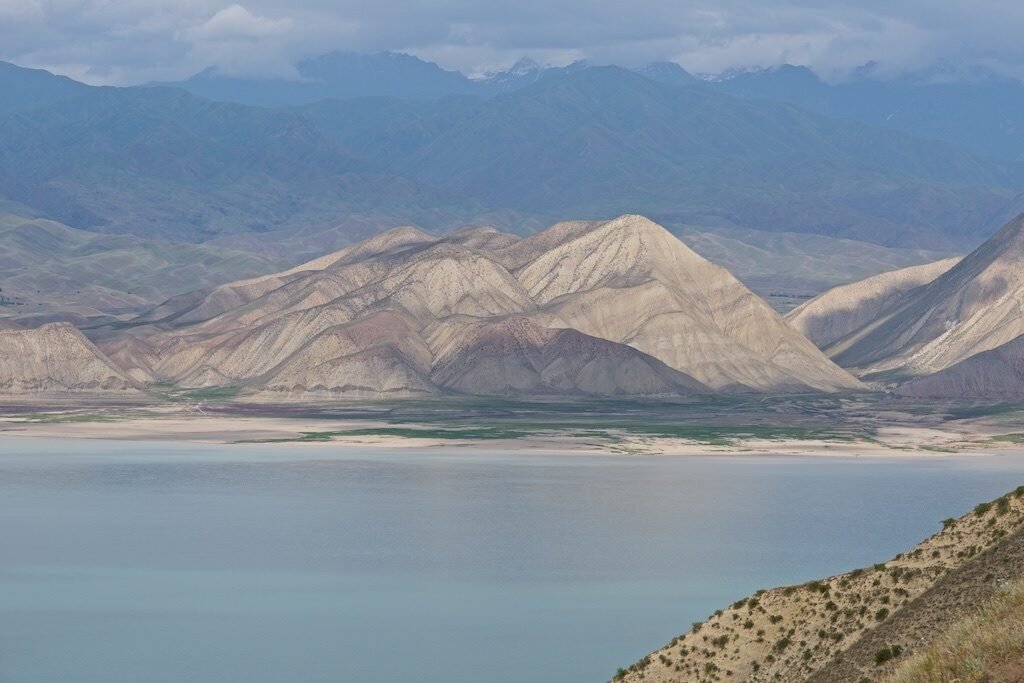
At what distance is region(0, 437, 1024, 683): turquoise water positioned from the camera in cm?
6372

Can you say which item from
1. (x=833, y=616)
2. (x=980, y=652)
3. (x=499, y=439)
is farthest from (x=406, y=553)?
(x=499, y=439)

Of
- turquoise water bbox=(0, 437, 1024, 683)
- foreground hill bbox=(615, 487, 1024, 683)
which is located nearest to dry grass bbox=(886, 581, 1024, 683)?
foreground hill bbox=(615, 487, 1024, 683)

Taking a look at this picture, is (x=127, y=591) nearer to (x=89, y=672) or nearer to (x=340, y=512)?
(x=89, y=672)

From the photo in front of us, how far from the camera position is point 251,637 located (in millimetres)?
66500

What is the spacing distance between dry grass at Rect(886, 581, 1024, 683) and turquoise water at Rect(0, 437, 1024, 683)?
108 feet

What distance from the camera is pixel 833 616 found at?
3903cm

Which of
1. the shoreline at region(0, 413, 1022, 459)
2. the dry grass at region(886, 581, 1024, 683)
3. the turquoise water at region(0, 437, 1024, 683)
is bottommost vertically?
the turquoise water at region(0, 437, 1024, 683)

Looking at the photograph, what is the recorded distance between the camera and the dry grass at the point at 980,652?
23906 mm

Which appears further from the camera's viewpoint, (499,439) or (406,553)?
(499,439)

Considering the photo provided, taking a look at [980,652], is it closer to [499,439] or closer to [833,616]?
[833,616]

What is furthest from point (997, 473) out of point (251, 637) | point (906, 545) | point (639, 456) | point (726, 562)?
point (251, 637)

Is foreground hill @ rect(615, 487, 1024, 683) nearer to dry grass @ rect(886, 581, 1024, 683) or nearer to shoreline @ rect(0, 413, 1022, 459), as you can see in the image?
dry grass @ rect(886, 581, 1024, 683)

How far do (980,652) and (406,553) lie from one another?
2675 inches

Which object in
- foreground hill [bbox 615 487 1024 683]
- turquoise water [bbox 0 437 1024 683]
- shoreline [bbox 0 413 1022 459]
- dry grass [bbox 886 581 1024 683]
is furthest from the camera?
shoreline [bbox 0 413 1022 459]
